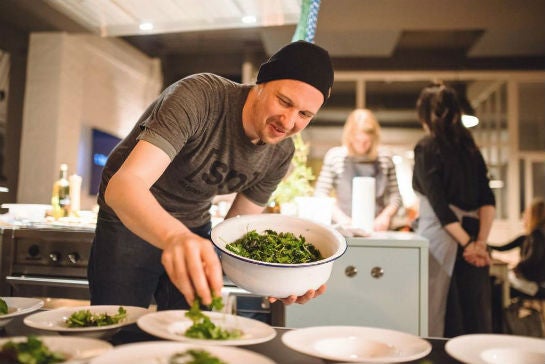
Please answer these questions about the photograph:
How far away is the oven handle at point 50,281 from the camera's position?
2.25 metres

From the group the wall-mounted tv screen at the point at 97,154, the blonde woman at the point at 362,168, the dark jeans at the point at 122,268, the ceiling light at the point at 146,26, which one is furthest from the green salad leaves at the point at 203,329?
the wall-mounted tv screen at the point at 97,154

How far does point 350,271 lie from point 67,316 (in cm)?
126

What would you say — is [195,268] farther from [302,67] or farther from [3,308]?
[302,67]

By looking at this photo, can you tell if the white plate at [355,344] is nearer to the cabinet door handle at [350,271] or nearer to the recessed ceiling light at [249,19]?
the cabinet door handle at [350,271]

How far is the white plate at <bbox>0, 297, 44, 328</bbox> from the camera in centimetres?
91

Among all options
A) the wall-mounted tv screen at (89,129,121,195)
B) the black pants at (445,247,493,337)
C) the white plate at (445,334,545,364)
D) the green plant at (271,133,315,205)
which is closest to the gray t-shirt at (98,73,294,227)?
the white plate at (445,334,545,364)

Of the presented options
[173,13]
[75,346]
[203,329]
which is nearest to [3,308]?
[75,346]

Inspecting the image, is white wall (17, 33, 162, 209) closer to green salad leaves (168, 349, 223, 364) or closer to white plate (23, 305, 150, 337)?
white plate (23, 305, 150, 337)

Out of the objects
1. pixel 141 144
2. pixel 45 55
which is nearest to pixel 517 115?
pixel 45 55

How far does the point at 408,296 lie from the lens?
6.36 ft

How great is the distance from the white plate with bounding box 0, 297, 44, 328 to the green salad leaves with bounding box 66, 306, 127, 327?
109mm

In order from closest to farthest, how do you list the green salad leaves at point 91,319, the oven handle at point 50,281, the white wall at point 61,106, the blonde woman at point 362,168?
the green salad leaves at point 91,319, the oven handle at point 50,281, the blonde woman at point 362,168, the white wall at point 61,106

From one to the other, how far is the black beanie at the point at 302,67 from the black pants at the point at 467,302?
1310 millimetres

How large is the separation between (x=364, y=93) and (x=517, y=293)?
357 centimetres
